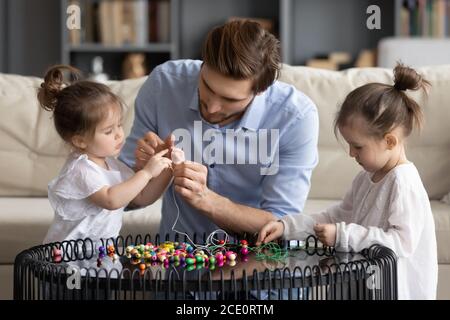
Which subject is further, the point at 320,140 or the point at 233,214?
the point at 320,140

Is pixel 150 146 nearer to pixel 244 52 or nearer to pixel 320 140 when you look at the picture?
pixel 244 52

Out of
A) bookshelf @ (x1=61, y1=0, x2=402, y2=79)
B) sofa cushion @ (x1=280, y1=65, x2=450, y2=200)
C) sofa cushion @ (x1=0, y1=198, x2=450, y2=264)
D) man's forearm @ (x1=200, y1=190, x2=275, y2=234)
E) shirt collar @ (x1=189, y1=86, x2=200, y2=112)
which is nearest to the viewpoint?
man's forearm @ (x1=200, y1=190, x2=275, y2=234)

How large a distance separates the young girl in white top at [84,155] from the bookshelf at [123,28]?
3.01 m

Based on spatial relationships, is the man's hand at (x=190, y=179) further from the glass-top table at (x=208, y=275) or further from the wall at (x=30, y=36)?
the wall at (x=30, y=36)

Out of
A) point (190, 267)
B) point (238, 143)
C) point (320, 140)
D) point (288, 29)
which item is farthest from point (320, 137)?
point (288, 29)

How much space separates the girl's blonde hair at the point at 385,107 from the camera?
165 cm

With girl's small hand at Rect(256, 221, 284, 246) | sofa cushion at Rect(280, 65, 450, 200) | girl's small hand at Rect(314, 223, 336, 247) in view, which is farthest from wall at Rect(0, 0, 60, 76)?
girl's small hand at Rect(314, 223, 336, 247)

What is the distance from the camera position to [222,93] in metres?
1.71

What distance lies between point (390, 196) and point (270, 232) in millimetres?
251

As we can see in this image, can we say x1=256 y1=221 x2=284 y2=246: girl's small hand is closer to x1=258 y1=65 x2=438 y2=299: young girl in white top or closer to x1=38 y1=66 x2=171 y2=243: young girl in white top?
x1=258 y1=65 x2=438 y2=299: young girl in white top

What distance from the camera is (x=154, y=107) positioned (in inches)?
77.9

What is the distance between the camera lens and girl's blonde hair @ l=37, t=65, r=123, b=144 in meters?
1.75

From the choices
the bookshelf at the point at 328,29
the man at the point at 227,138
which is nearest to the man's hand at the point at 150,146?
the man at the point at 227,138

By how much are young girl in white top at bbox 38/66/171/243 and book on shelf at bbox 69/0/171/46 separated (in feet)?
9.91
